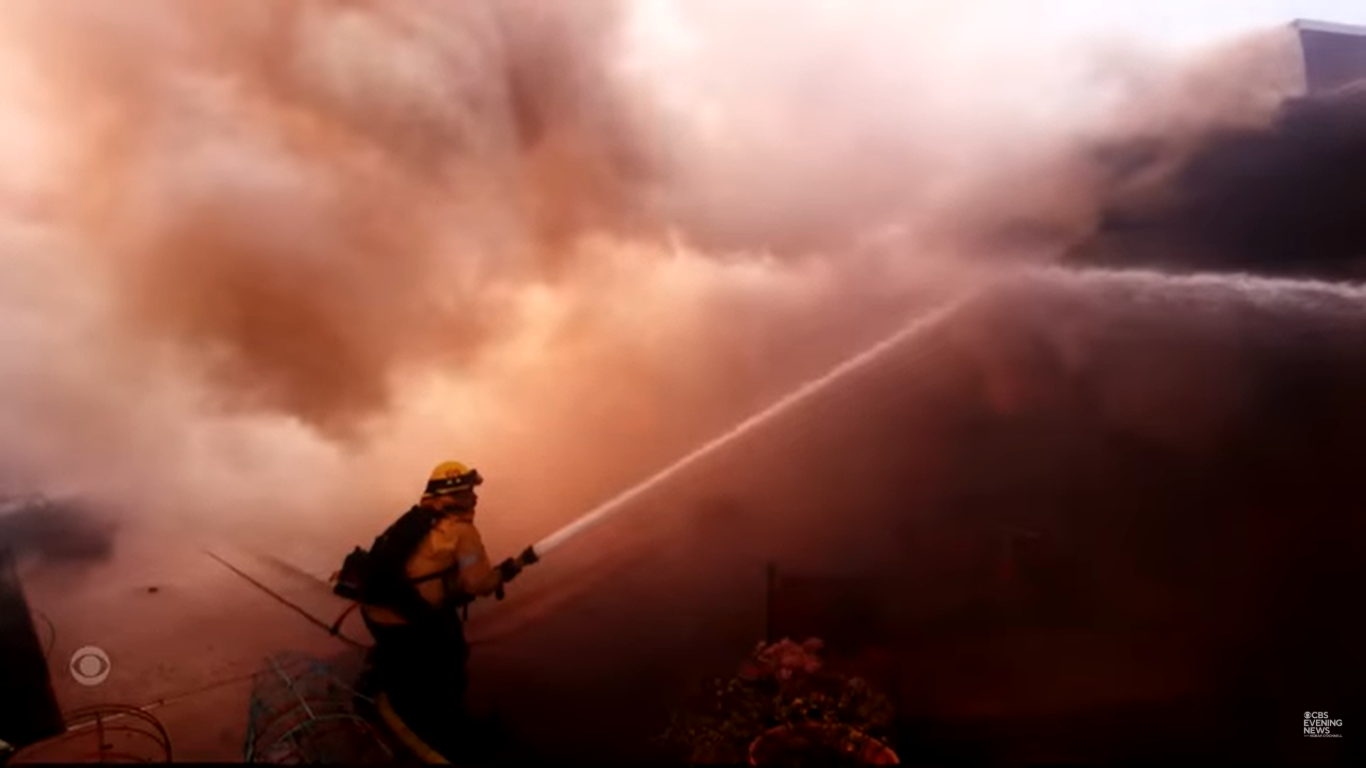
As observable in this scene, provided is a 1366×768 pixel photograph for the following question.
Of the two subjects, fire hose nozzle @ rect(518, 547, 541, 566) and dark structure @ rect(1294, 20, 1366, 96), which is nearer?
fire hose nozzle @ rect(518, 547, 541, 566)

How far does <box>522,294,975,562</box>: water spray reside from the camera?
10.8 ft

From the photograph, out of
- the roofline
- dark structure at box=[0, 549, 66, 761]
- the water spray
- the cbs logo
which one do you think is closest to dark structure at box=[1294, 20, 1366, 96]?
the roofline

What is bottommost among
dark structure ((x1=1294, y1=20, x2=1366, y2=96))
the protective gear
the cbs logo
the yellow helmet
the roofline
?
the cbs logo

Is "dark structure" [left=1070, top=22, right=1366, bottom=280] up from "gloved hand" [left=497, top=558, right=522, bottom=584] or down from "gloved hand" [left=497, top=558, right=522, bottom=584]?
up

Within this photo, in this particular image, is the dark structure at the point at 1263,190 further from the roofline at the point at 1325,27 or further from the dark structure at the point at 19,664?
the dark structure at the point at 19,664

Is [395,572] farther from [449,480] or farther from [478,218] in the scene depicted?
[478,218]

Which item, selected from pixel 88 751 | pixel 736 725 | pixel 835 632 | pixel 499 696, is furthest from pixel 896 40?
pixel 88 751

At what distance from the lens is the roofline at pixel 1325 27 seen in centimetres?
360

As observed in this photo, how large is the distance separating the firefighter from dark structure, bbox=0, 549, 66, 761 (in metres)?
0.99

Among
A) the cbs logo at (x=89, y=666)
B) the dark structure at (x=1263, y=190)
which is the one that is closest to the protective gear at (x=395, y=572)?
the cbs logo at (x=89, y=666)

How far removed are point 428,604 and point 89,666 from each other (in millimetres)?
1043

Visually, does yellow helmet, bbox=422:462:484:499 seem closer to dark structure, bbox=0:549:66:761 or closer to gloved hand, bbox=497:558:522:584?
gloved hand, bbox=497:558:522:584

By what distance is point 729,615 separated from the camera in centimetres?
330

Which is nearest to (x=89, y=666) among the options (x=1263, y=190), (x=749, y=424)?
(x=749, y=424)
